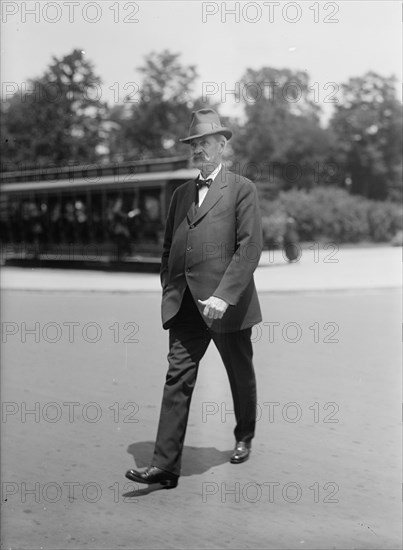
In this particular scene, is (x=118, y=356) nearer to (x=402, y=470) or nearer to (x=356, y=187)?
(x=356, y=187)

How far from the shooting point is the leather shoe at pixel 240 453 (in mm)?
4059

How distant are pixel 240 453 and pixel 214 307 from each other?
1.07 m

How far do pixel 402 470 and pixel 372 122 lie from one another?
1.63m

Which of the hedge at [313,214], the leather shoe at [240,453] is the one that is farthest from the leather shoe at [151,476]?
the hedge at [313,214]

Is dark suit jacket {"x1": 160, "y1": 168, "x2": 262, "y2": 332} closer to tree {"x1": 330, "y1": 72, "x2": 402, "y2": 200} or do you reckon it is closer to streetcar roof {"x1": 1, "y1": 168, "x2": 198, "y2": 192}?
tree {"x1": 330, "y1": 72, "x2": 402, "y2": 200}

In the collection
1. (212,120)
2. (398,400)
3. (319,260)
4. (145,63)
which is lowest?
(398,400)

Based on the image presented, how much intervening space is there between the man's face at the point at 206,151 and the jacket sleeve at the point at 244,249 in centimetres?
18

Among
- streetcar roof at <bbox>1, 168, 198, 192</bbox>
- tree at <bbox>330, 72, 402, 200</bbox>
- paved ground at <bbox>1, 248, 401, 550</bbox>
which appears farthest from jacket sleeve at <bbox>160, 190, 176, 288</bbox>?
streetcar roof at <bbox>1, 168, 198, 192</bbox>

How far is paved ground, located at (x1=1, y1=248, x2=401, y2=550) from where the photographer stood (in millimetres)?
3365

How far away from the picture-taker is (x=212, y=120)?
10.4ft

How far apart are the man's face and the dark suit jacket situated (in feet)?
0.25

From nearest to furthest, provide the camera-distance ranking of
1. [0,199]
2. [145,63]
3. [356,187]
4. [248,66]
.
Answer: [248,66], [145,63], [356,187], [0,199]

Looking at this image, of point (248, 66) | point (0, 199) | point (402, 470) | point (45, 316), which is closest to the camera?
point (248, 66)

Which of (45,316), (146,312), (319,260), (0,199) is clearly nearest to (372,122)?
(319,260)
